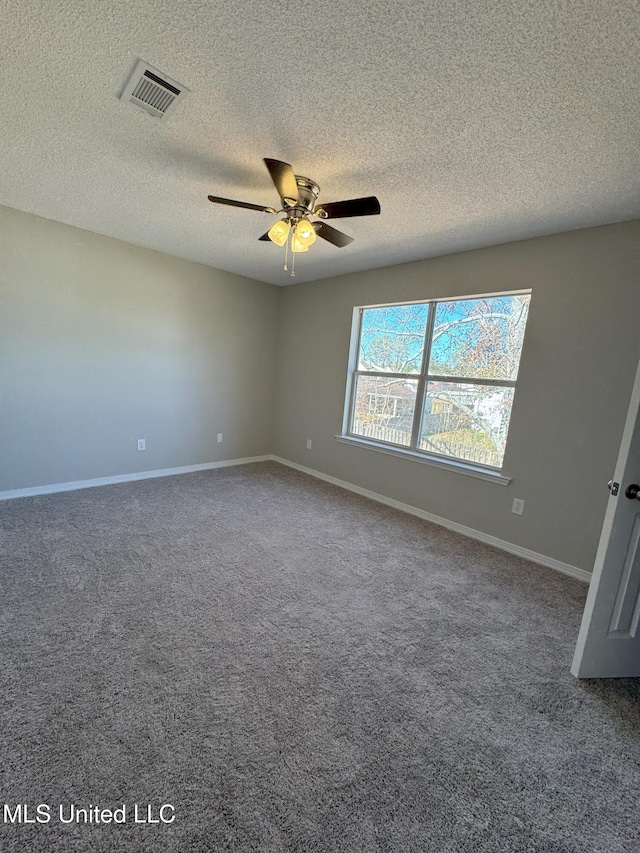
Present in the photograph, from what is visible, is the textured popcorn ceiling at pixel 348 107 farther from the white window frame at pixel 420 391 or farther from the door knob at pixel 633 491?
the door knob at pixel 633 491

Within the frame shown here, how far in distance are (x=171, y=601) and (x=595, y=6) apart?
116 inches

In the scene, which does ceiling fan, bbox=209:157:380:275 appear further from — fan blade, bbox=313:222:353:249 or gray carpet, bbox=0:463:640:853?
gray carpet, bbox=0:463:640:853

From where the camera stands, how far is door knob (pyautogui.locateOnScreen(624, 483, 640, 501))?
1.49 meters

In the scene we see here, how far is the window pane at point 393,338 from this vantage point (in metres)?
3.55

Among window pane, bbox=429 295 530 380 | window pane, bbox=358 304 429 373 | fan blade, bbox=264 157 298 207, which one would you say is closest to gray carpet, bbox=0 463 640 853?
window pane, bbox=429 295 530 380

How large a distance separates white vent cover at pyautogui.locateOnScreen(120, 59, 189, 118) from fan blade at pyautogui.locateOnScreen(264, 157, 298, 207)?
44 centimetres

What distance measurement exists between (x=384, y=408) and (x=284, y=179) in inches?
99.2

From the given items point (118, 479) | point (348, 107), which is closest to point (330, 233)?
point (348, 107)

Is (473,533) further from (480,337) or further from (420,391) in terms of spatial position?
(480,337)

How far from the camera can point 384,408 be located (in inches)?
152

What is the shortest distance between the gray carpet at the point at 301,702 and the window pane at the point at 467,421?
957mm

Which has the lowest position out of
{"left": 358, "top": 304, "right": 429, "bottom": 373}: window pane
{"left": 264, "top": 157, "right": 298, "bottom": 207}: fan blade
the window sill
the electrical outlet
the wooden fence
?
the electrical outlet

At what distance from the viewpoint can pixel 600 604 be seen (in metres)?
1.59

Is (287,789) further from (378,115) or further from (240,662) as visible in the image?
(378,115)
